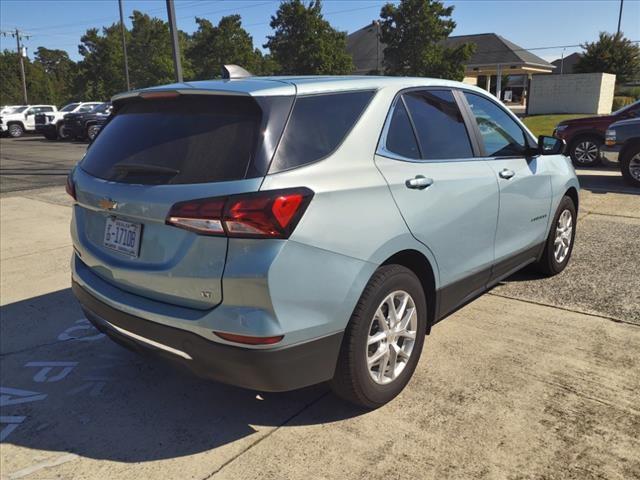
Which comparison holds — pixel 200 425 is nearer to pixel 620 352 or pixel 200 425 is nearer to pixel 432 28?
pixel 620 352

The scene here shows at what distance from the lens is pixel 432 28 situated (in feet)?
112

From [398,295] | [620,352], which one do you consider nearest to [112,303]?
[398,295]

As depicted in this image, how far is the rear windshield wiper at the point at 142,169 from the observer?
2504 millimetres

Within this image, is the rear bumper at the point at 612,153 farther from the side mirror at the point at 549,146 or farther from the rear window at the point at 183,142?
the rear window at the point at 183,142

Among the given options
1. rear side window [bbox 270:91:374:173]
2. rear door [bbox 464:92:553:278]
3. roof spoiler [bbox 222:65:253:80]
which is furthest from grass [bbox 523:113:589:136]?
rear side window [bbox 270:91:374:173]

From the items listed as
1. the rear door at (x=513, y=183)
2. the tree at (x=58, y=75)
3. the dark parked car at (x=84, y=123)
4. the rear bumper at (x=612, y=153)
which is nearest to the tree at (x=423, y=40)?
the dark parked car at (x=84, y=123)

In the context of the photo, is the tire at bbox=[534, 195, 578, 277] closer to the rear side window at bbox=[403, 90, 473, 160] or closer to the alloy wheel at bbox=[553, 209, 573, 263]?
the alloy wheel at bbox=[553, 209, 573, 263]

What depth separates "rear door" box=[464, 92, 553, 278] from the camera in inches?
149

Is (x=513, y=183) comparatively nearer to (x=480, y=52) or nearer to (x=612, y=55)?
(x=612, y=55)

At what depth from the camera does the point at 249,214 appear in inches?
88.5

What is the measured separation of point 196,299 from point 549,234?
11.0 ft

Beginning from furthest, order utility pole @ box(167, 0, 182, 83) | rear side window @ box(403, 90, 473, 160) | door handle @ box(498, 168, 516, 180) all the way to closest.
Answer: utility pole @ box(167, 0, 182, 83)
door handle @ box(498, 168, 516, 180)
rear side window @ box(403, 90, 473, 160)

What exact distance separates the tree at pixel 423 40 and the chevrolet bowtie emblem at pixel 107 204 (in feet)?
110

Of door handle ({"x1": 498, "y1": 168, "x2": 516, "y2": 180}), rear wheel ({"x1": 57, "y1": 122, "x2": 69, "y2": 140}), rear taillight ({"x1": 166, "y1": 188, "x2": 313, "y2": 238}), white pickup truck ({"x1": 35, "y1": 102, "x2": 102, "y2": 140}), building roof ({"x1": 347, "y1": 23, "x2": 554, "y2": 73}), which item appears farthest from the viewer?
building roof ({"x1": 347, "y1": 23, "x2": 554, "y2": 73})
